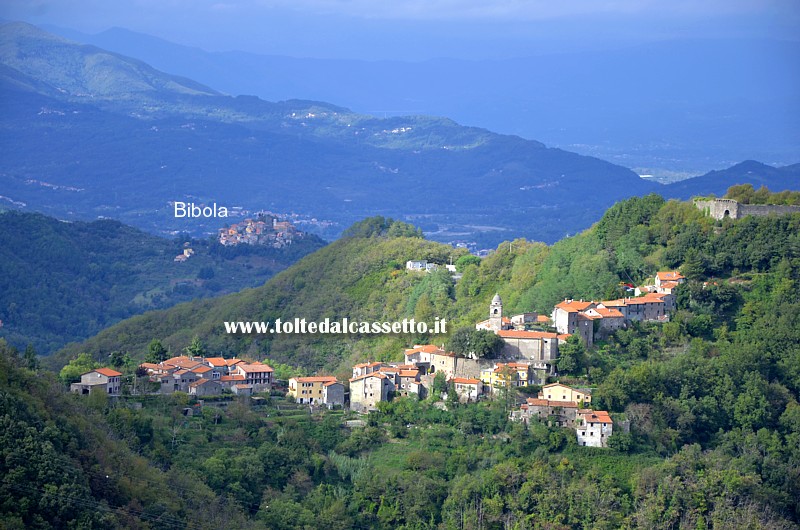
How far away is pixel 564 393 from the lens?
128 feet

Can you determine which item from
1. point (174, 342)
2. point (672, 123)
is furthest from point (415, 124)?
point (174, 342)

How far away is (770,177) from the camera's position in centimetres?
11956

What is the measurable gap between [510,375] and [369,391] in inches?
156

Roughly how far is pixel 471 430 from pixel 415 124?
14127 centimetres

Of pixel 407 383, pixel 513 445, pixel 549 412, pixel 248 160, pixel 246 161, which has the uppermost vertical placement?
pixel 248 160

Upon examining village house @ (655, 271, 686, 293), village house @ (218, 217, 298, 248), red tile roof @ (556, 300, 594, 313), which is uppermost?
village house @ (218, 217, 298, 248)

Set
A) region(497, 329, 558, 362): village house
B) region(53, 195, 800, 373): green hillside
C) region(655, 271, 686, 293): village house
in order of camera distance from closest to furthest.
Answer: region(497, 329, 558, 362): village house, region(655, 271, 686, 293): village house, region(53, 195, 800, 373): green hillside

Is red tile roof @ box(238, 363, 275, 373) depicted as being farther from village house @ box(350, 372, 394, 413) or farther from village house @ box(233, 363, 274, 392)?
village house @ box(350, 372, 394, 413)

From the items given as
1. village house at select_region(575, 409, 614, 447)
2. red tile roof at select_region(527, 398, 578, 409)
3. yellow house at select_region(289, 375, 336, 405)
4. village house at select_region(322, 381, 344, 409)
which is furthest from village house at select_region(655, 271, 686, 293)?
yellow house at select_region(289, 375, 336, 405)

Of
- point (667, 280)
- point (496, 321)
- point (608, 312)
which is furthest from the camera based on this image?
point (667, 280)

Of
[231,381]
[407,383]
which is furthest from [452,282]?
[231,381]

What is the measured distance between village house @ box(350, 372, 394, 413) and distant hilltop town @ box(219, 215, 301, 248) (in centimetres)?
5535

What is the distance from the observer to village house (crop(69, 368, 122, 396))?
1528 inches

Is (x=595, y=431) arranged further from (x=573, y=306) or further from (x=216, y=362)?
(x=216, y=362)
